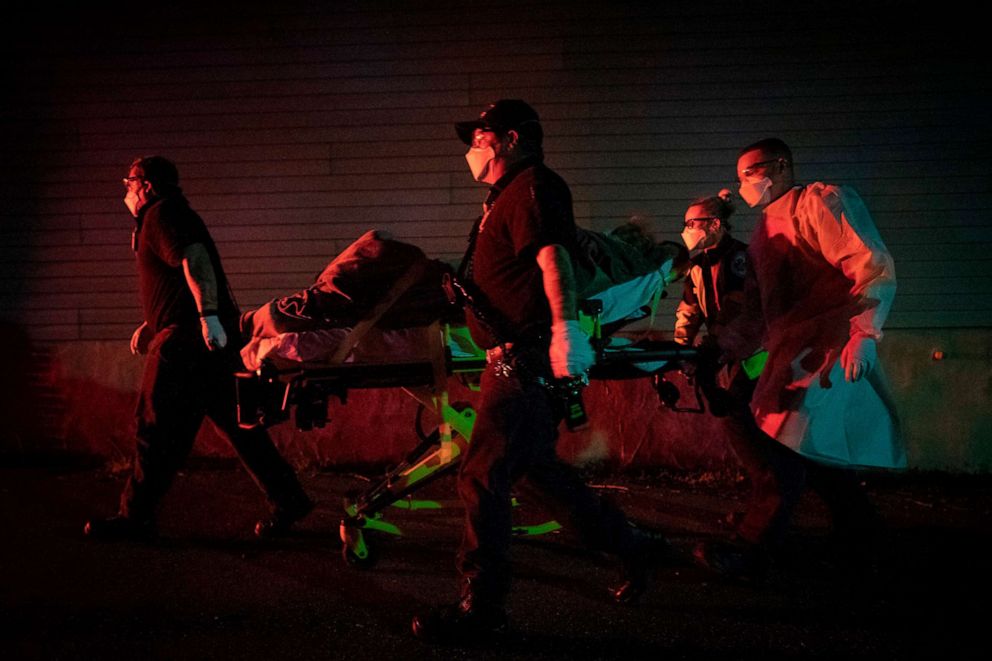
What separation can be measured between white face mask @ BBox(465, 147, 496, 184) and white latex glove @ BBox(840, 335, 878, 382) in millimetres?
1652

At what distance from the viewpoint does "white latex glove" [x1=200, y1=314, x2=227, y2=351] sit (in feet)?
13.4

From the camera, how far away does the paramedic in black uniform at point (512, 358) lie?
290 cm

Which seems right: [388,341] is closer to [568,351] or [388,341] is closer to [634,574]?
[568,351]

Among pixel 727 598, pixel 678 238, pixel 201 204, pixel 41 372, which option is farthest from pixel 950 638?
pixel 41 372

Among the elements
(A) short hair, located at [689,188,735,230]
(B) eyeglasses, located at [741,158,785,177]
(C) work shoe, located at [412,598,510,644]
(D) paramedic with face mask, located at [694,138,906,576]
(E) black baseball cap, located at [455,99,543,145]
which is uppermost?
(E) black baseball cap, located at [455,99,543,145]

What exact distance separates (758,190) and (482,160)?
1408 millimetres

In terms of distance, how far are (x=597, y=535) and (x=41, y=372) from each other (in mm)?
5186

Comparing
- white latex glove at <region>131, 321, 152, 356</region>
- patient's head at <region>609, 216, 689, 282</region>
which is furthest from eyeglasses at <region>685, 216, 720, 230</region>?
white latex glove at <region>131, 321, 152, 356</region>

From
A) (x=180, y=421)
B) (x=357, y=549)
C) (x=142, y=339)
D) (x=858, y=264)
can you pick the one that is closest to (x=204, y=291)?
(x=142, y=339)

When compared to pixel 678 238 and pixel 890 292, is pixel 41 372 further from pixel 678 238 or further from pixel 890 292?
pixel 890 292

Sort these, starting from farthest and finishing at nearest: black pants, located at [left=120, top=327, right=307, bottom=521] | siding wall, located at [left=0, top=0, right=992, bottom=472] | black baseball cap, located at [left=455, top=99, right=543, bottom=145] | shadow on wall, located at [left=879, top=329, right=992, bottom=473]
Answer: siding wall, located at [left=0, top=0, right=992, bottom=472] → shadow on wall, located at [left=879, top=329, right=992, bottom=473] → black pants, located at [left=120, top=327, right=307, bottom=521] → black baseball cap, located at [left=455, top=99, right=543, bottom=145]

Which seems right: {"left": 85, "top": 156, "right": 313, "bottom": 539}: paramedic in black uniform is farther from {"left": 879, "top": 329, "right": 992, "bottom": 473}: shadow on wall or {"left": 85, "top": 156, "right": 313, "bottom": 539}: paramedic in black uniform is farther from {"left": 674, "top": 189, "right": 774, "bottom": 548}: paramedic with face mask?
{"left": 879, "top": 329, "right": 992, "bottom": 473}: shadow on wall

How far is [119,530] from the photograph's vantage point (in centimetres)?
418

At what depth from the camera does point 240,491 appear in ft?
17.7
